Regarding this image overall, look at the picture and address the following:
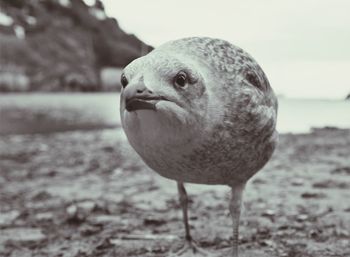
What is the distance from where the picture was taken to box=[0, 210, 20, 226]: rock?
14.4ft

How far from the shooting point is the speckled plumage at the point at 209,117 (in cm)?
232

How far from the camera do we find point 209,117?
2449 millimetres

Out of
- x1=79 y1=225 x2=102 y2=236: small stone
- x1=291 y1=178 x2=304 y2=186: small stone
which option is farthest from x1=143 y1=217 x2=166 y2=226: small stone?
x1=291 y1=178 x2=304 y2=186: small stone

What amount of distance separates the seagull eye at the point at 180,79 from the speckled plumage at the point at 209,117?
0.03 m

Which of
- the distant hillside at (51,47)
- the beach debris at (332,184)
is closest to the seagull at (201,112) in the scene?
the beach debris at (332,184)

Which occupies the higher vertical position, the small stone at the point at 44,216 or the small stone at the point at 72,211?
the small stone at the point at 72,211

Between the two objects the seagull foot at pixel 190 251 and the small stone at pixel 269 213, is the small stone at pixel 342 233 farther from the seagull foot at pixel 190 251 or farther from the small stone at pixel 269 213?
the seagull foot at pixel 190 251

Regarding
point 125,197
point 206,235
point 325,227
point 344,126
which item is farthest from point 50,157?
point 344,126

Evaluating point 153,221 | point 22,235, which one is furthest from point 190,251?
point 22,235

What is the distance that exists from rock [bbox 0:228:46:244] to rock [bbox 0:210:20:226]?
22 centimetres

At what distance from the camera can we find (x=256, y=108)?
2.75m

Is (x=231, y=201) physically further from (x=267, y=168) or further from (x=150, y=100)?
(x=267, y=168)

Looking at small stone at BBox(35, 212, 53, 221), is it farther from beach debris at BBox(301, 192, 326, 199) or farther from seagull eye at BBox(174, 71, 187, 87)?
seagull eye at BBox(174, 71, 187, 87)

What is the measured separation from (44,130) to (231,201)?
1277 cm
